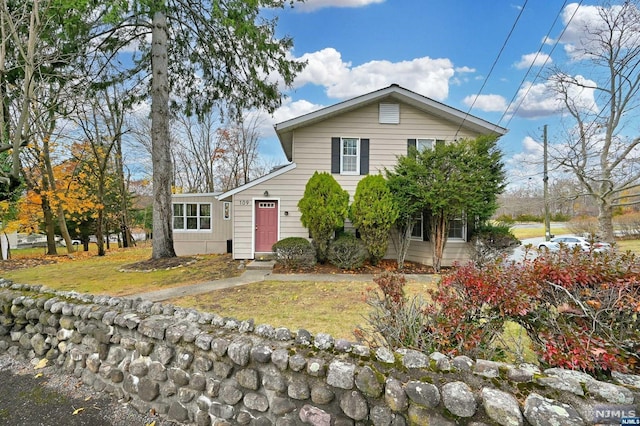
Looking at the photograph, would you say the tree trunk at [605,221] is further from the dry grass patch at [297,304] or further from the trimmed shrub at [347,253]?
the trimmed shrub at [347,253]

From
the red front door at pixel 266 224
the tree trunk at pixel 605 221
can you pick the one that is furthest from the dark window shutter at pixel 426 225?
the tree trunk at pixel 605 221

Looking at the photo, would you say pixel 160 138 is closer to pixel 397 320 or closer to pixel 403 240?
pixel 403 240

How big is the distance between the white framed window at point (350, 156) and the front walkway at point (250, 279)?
4.15 metres

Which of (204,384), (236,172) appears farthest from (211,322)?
(236,172)

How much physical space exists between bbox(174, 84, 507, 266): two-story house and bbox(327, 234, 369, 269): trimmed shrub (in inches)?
76.3

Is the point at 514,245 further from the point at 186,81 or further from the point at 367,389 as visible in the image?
the point at 186,81

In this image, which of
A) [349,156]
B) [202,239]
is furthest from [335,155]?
[202,239]

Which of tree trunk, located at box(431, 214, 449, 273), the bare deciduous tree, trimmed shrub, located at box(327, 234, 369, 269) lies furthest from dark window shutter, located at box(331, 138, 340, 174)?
the bare deciduous tree

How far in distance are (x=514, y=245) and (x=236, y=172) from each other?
2198 centimetres

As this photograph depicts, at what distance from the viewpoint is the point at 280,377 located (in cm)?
221

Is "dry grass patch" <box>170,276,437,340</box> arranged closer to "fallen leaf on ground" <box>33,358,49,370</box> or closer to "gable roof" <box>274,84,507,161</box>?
"fallen leaf on ground" <box>33,358,49,370</box>

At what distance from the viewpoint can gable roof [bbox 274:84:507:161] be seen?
1041cm

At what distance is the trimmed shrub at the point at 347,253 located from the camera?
9367mm

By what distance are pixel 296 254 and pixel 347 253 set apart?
162cm
